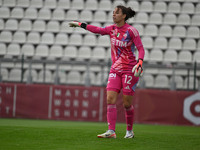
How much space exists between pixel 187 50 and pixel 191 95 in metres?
4.31

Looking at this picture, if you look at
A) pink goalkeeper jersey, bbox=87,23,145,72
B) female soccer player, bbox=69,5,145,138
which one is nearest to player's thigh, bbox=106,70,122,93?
female soccer player, bbox=69,5,145,138

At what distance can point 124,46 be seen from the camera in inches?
227

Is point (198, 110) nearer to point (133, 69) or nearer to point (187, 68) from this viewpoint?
point (187, 68)

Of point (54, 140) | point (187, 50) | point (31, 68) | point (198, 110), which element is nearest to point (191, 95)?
point (198, 110)

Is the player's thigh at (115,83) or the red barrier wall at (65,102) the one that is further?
the red barrier wall at (65,102)

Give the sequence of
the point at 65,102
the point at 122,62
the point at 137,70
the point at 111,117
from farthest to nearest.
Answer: the point at 65,102, the point at 122,62, the point at 111,117, the point at 137,70

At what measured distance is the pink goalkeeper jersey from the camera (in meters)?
5.74

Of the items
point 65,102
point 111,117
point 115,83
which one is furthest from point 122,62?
point 65,102

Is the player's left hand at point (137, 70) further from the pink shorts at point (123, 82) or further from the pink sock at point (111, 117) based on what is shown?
the pink sock at point (111, 117)

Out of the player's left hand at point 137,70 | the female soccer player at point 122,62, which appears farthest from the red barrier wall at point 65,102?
the player's left hand at point 137,70

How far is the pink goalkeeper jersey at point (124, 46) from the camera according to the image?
18.8 feet

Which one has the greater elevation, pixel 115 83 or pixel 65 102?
pixel 115 83

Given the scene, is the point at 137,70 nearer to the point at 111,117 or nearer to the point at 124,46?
the point at 124,46

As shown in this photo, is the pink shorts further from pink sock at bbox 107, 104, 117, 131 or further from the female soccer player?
pink sock at bbox 107, 104, 117, 131
